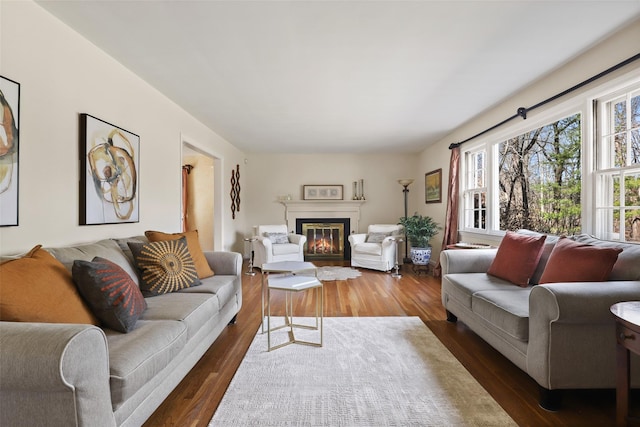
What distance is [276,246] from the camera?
18.2 ft

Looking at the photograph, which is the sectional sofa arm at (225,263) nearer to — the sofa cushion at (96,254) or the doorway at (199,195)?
the sofa cushion at (96,254)

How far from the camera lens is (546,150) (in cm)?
332

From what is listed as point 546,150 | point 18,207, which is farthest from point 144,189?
point 546,150

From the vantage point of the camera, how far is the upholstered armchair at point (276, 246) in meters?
5.31

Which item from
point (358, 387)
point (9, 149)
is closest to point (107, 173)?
point (9, 149)

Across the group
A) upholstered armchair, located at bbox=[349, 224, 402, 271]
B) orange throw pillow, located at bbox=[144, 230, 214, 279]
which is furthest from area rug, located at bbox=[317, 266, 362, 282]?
orange throw pillow, located at bbox=[144, 230, 214, 279]

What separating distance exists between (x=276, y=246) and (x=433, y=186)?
3186 millimetres

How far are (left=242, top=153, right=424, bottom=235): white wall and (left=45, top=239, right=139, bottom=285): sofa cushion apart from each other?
448cm

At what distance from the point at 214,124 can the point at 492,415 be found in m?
4.51

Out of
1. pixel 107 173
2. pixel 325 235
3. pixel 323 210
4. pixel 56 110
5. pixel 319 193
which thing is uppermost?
pixel 56 110

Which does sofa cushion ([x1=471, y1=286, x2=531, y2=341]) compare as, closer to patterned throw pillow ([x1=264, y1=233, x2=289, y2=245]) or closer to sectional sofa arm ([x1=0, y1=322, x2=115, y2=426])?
sectional sofa arm ([x1=0, y1=322, x2=115, y2=426])

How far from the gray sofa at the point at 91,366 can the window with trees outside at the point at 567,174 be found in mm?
3256

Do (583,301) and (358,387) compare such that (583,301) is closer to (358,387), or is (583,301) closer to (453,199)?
(358,387)

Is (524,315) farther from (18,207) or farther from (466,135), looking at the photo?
(466,135)
